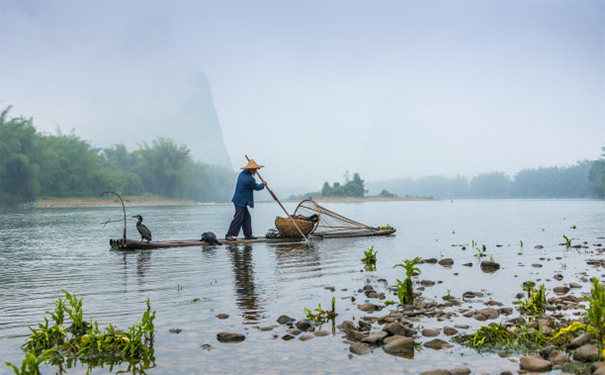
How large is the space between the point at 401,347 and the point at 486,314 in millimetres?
1861

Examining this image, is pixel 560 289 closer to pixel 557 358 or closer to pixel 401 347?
pixel 557 358

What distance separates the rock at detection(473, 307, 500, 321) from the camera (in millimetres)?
6012

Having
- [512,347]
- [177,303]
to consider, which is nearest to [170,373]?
[177,303]

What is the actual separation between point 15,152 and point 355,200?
7917 centimetres

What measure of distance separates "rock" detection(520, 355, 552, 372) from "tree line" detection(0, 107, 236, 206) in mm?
72008

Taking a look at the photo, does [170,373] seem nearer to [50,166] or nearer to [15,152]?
[15,152]

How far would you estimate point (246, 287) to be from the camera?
27.8 ft

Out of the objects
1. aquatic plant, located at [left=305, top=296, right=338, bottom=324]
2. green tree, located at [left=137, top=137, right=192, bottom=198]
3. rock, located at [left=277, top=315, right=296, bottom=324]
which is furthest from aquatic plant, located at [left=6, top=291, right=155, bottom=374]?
green tree, located at [left=137, top=137, right=192, bottom=198]

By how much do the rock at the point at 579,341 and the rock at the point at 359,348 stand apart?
2058mm

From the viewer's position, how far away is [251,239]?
50.1 feet

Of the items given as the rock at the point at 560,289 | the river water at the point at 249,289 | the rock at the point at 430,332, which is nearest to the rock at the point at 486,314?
the river water at the point at 249,289

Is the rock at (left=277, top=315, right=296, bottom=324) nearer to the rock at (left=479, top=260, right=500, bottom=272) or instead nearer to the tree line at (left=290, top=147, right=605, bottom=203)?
the rock at (left=479, top=260, right=500, bottom=272)

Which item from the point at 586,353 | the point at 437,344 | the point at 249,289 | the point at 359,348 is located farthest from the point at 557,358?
the point at 249,289

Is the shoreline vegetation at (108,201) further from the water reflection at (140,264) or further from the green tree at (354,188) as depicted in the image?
Answer: the water reflection at (140,264)
